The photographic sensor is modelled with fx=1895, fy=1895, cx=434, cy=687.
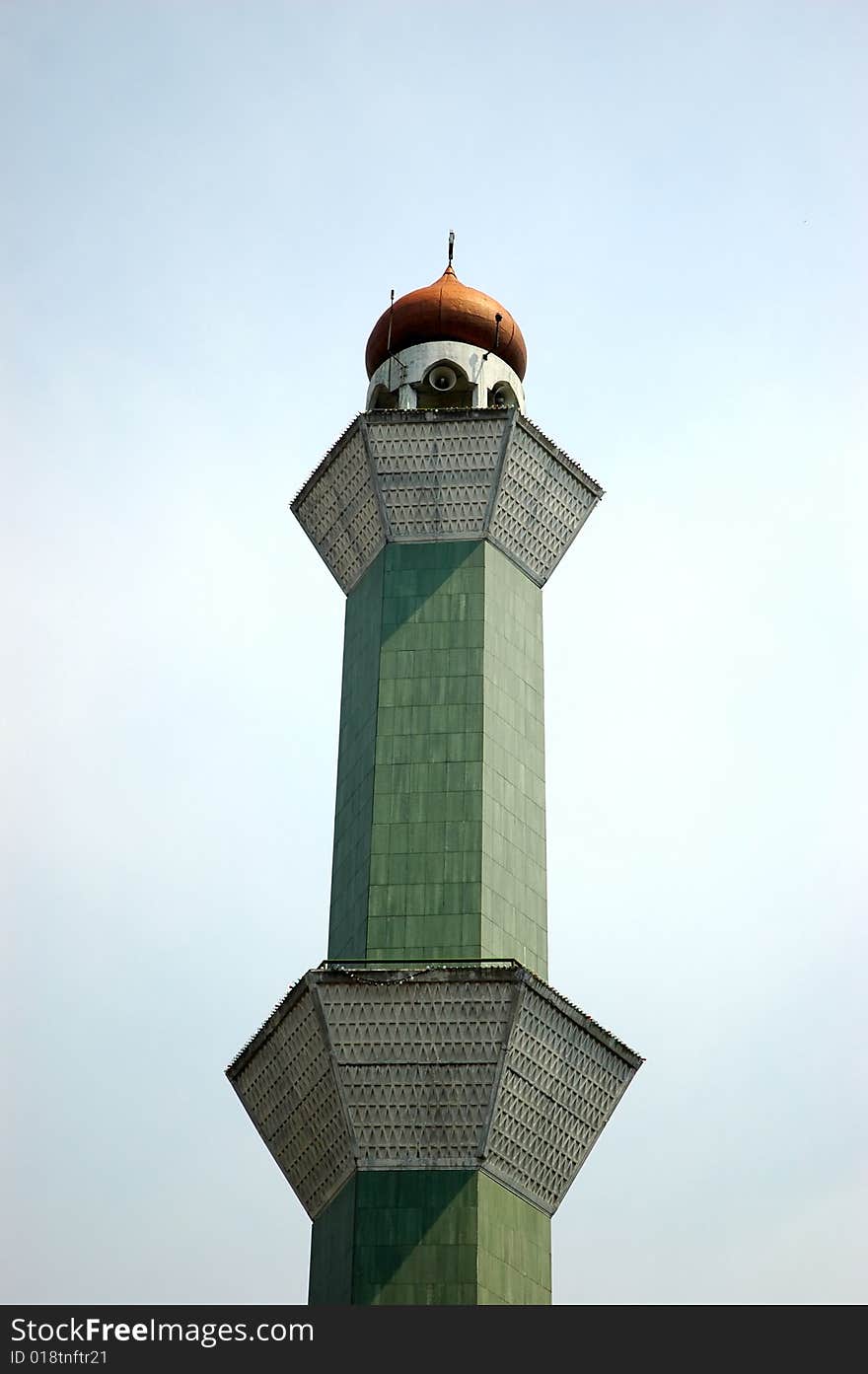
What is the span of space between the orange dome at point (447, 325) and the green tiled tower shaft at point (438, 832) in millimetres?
5321

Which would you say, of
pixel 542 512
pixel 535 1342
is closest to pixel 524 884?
pixel 542 512

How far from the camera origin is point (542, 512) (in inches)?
1385

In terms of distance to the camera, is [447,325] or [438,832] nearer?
[438,832]

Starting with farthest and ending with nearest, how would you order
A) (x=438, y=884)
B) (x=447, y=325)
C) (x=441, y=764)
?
(x=447, y=325)
(x=441, y=764)
(x=438, y=884)

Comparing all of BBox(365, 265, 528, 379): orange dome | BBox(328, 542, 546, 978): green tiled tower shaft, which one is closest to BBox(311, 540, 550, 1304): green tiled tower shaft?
BBox(328, 542, 546, 978): green tiled tower shaft

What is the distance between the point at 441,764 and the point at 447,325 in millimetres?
10026

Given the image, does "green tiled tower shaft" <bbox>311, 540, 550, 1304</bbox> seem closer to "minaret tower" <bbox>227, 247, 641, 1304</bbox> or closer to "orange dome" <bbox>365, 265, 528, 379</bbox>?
"minaret tower" <bbox>227, 247, 641, 1304</bbox>

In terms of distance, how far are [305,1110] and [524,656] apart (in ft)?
29.8

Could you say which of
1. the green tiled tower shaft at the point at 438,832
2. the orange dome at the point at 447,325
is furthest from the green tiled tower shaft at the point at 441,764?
the orange dome at the point at 447,325

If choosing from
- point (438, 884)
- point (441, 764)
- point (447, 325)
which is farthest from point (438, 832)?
point (447, 325)

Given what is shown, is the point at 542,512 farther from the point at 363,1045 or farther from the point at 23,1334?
the point at 23,1334

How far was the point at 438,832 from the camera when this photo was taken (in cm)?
3102

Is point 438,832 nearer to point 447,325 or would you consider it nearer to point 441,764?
point 441,764

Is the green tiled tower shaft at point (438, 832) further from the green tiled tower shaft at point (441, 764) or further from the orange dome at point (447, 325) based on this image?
the orange dome at point (447, 325)
